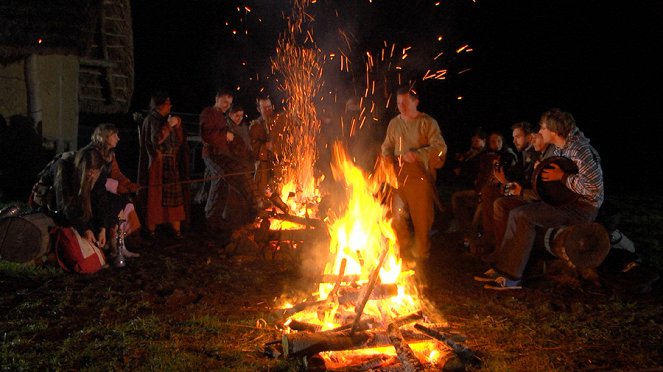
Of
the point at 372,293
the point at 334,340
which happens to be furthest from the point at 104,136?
the point at 334,340

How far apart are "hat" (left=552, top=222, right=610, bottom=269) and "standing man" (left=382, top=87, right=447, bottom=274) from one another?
195cm

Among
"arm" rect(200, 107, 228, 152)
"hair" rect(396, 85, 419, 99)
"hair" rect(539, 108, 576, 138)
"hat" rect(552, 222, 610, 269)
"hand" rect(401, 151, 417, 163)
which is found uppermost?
"hair" rect(396, 85, 419, 99)

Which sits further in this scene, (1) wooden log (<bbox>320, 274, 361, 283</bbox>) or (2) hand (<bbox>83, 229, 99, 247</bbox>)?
(2) hand (<bbox>83, 229, 99, 247</bbox>)

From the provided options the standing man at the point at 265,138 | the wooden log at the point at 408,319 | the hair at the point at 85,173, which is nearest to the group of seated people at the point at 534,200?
the wooden log at the point at 408,319

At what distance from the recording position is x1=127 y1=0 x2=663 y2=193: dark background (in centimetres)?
2508

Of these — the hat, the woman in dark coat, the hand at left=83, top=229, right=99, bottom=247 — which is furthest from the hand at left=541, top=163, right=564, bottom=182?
the hand at left=83, top=229, right=99, bottom=247

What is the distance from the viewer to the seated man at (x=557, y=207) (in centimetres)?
Result: 586

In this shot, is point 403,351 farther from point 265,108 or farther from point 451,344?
point 265,108

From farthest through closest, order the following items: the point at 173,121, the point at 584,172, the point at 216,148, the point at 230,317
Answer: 1. the point at 216,148
2. the point at 173,121
3. the point at 584,172
4. the point at 230,317

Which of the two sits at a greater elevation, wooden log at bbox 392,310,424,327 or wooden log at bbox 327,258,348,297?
wooden log at bbox 327,258,348,297

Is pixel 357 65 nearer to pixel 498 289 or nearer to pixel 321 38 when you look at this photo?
pixel 321 38

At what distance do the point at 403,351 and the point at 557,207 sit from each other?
3.05 meters

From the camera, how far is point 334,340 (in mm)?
4262

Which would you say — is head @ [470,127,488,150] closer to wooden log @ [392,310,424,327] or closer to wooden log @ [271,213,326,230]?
wooden log @ [271,213,326,230]
